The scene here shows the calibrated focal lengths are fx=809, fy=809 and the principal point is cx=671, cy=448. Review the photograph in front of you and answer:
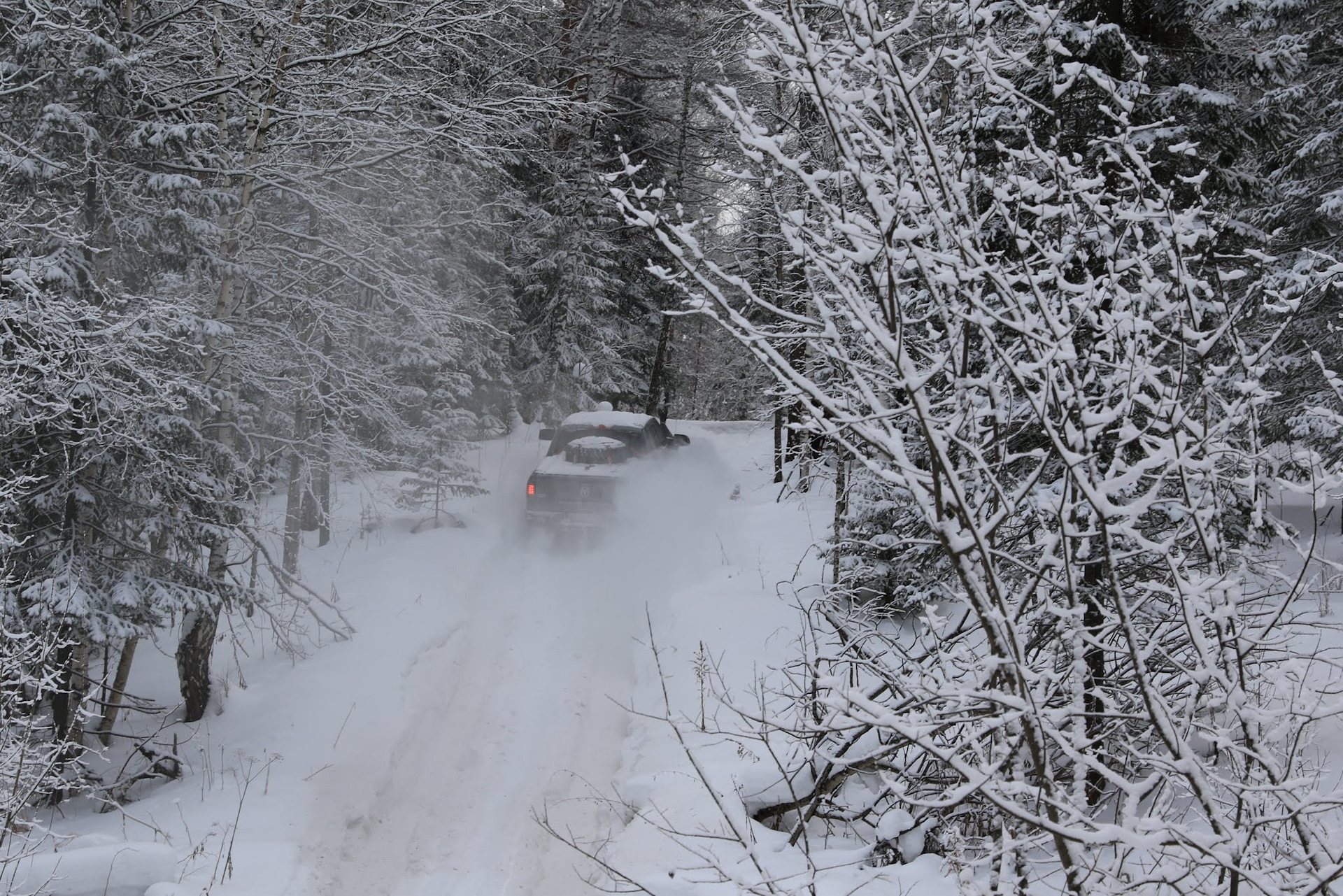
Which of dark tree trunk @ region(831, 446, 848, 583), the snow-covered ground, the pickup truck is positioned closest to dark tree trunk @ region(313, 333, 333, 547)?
the snow-covered ground

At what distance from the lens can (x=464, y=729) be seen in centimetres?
824

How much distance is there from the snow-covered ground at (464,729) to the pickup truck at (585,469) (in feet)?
1.74

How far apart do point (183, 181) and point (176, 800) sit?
5.18 metres

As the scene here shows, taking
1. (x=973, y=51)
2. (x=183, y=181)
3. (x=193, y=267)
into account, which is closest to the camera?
(x=973, y=51)

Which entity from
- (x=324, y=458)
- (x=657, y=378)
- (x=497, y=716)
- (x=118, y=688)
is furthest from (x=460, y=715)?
(x=657, y=378)

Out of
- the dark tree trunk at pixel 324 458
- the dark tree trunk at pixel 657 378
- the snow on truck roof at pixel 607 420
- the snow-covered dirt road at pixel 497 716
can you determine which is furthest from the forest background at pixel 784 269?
the dark tree trunk at pixel 657 378

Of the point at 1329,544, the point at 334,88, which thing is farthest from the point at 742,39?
the point at 1329,544

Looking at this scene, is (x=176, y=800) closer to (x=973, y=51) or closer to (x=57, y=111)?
(x=57, y=111)

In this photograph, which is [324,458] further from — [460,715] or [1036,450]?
[1036,450]

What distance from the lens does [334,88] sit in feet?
28.9

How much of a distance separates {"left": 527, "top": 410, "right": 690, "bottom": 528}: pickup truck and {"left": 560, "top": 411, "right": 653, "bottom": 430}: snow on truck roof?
0.01 m

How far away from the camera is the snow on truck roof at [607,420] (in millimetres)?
13914

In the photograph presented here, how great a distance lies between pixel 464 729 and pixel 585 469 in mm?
5358

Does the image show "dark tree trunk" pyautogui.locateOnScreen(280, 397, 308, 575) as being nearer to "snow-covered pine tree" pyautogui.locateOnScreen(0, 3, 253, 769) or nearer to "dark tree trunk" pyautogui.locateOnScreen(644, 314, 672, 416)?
"snow-covered pine tree" pyautogui.locateOnScreen(0, 3, 253, 769)
